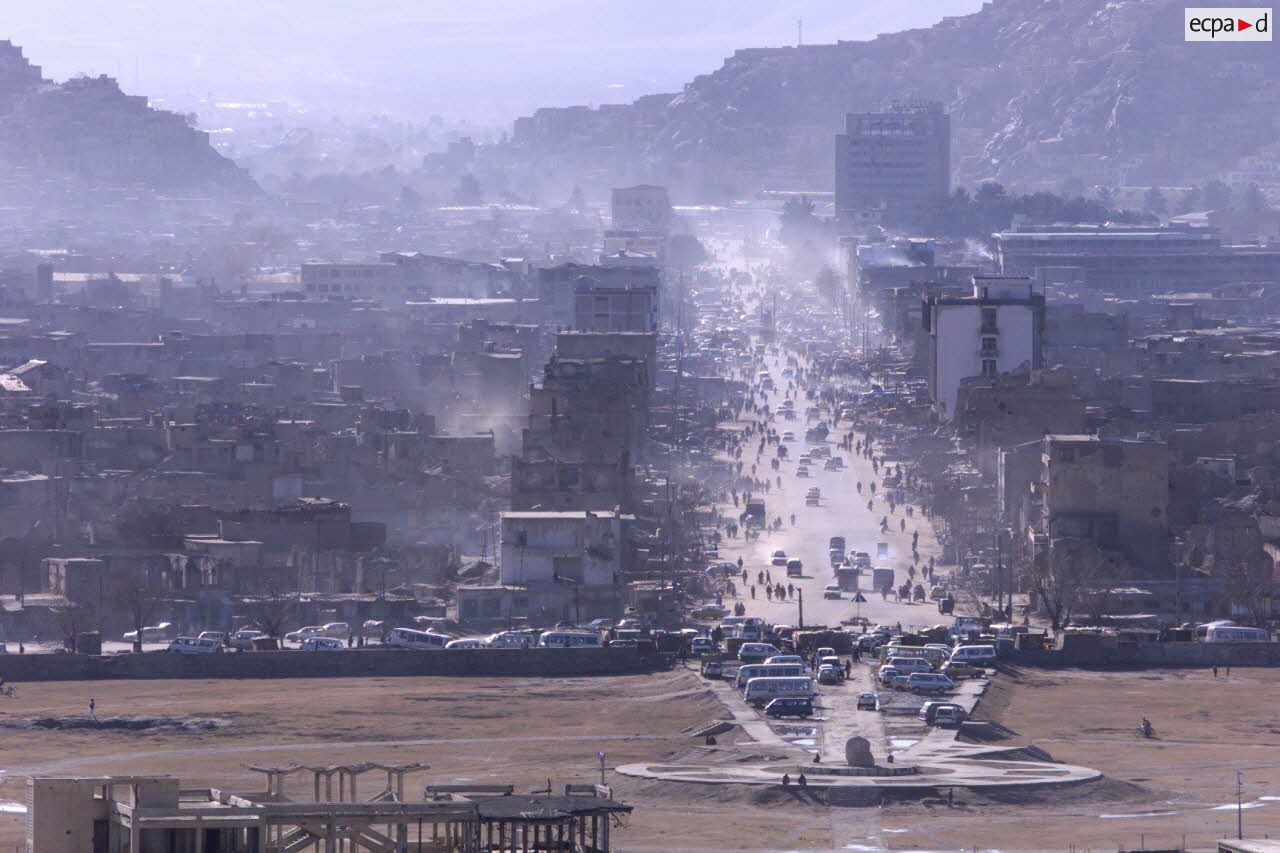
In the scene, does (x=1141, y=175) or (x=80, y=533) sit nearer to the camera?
(x=80, y=533)

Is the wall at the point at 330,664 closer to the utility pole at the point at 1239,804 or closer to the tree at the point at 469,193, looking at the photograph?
the utility pole at the point at 1239,804

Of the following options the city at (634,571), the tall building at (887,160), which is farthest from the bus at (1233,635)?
the tall building at (887,160)

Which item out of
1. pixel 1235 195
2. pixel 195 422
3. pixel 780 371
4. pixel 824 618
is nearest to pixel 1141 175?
pixel 1235 195

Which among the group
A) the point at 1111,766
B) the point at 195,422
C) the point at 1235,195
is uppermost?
the point at 1235,195

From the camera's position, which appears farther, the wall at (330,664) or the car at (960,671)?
the wall at (330,664)

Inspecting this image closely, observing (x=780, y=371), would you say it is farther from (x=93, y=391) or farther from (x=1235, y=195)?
(x=1235, y=195)

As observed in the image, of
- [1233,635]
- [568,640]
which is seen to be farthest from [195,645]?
[1233,635]

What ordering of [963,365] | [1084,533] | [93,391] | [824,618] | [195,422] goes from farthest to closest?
1. [93,391]
2. [963,365]
3. [195,422]
4. [1084,533]
5. [824,618]

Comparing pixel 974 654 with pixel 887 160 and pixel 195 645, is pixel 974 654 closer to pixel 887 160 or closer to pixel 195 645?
pixel 195 645
